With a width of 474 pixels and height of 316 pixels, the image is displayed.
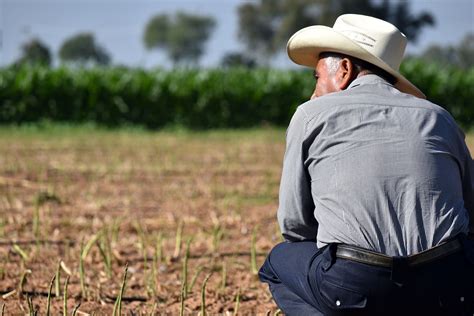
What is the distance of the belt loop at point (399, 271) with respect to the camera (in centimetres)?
292

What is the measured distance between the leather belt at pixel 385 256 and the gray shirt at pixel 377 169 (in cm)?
3

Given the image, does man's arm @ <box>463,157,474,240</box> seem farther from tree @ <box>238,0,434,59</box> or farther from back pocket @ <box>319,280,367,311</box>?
tree @ <box>238,0,434,59</box>

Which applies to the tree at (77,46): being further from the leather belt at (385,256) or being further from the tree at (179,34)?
the leather belt at (385,256)

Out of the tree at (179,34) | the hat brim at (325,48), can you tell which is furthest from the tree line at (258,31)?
the hat brim at (325,48)

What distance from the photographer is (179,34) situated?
131625mm

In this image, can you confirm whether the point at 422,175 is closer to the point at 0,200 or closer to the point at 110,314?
the point at 110,314

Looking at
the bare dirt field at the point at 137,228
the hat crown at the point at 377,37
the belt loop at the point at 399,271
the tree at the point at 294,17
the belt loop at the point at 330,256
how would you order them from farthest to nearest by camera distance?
the tree at the point at 294,17 < the bare dirt field at the point at 137,228 < the hat crown at the point at 377,37 < the belt loop at the point at 330,256 < the belt loop at the point at 399,271

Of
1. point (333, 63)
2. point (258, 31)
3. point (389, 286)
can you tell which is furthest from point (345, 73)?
point (258, 31)

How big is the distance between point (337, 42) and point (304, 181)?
1.82ft

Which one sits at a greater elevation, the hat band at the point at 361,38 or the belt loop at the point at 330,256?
the hat band at the point at 361,38

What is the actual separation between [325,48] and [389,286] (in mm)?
995

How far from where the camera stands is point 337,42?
327cm

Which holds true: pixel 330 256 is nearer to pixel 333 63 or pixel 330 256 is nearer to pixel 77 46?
pixel 333 63

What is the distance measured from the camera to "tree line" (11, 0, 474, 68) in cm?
7625
